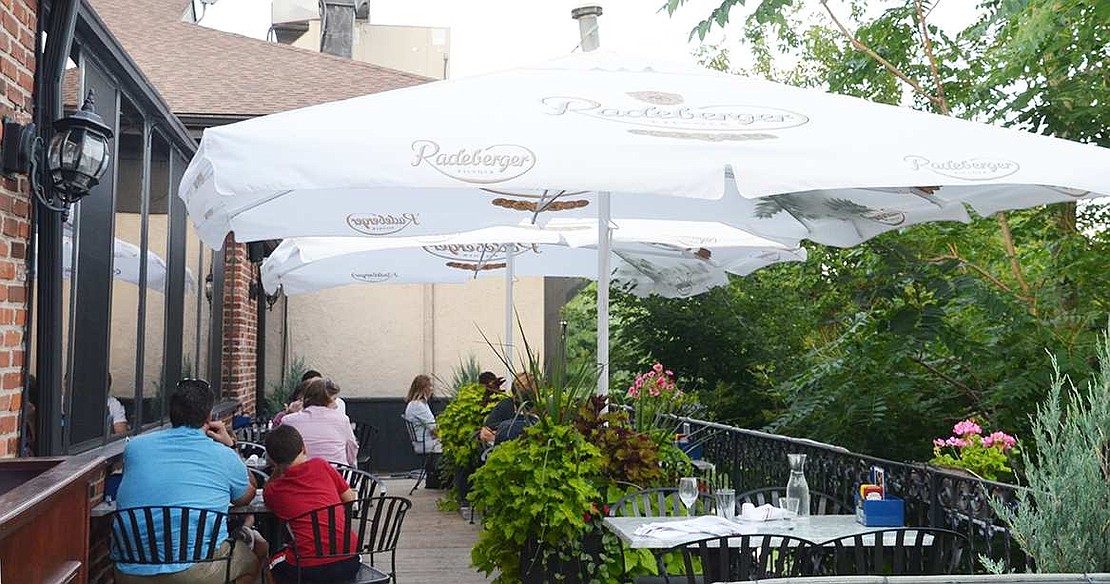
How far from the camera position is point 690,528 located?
469 centimetres

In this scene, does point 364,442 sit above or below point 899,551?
below

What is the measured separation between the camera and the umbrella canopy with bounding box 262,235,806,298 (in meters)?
9.17

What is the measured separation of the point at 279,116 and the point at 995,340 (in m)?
4.69

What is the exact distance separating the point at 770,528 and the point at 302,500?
2305 mm

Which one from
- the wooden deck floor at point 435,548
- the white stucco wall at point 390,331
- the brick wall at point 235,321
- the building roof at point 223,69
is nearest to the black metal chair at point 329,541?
the wooden deck floor at point 435,548

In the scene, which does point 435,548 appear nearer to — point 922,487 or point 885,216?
point 885,216

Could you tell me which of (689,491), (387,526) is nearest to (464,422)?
(387,526)

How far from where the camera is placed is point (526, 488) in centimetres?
523

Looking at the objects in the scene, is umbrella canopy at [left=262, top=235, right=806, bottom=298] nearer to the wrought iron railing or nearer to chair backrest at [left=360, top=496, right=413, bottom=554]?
the wrought iron railing

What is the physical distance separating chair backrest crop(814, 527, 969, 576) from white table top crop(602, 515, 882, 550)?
60 millimetres

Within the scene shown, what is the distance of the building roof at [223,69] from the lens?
12477 millimetres

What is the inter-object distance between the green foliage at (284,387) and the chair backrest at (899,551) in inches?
418

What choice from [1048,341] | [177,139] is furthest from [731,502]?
[177,139]

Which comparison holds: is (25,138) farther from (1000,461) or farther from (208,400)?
(1000,461)
